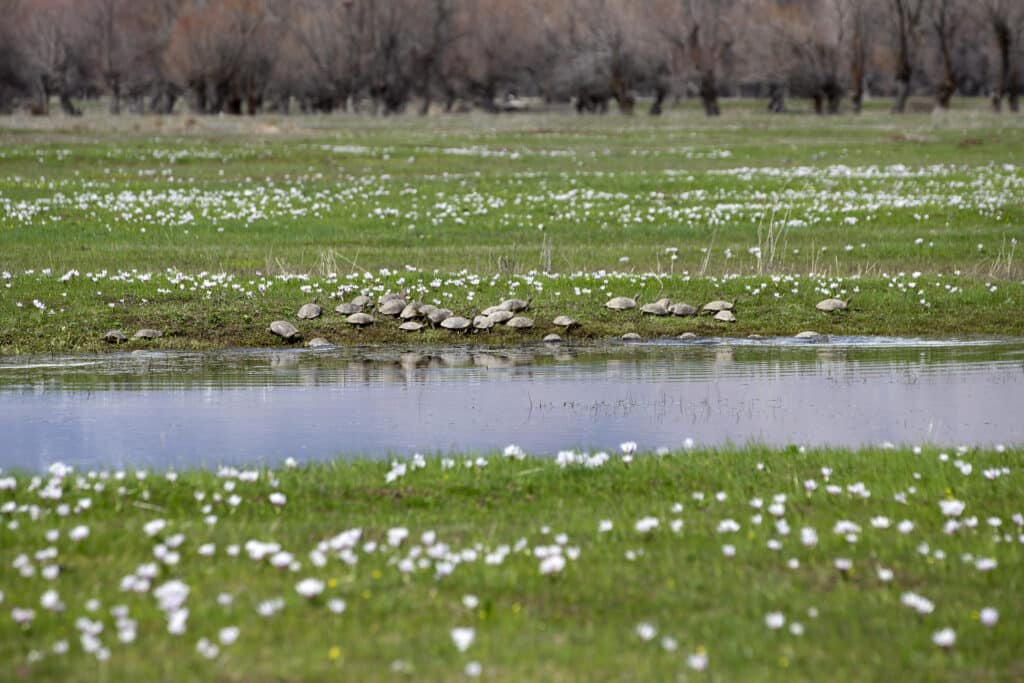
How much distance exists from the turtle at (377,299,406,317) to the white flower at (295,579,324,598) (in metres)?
13.6

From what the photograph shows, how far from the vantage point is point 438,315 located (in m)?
20.9

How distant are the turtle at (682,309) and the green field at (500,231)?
17.2 inches

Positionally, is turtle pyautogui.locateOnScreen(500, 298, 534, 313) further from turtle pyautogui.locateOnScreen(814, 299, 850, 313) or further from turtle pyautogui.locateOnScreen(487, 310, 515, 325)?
turtle pyautogui.locateOnScreen(814, 299, 850, 313)

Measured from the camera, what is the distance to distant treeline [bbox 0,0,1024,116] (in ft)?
342

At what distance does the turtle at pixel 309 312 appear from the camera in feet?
68.7

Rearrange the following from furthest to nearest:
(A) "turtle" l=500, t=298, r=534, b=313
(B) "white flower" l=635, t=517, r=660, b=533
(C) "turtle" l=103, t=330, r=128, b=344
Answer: (A) "turtle" l=500, t=298, r=534, b=313
(C) "turtle" l=103, t=330, r=128, b=344
(B) "white flower" l=635, t=517, r=660, b=533

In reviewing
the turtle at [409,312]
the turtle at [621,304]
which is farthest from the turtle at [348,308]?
the turtle at [621,304]

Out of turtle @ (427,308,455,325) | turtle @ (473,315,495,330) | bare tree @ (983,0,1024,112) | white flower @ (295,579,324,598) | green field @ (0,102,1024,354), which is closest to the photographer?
white flower @ (295,579,324,598)

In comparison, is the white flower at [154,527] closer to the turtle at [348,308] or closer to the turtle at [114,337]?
the turtle at [114,337]

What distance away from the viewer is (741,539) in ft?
29.1

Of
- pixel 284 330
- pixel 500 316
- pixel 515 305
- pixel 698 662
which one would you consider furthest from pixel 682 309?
pixel 698 662

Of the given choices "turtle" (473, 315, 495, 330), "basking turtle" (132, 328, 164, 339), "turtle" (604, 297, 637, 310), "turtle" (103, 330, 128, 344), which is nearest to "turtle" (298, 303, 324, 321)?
"basking turtle" (132, 328, 164, 339)

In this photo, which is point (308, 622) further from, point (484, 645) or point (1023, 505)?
point (1023, 505)

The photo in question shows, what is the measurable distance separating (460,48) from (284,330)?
335 ft
